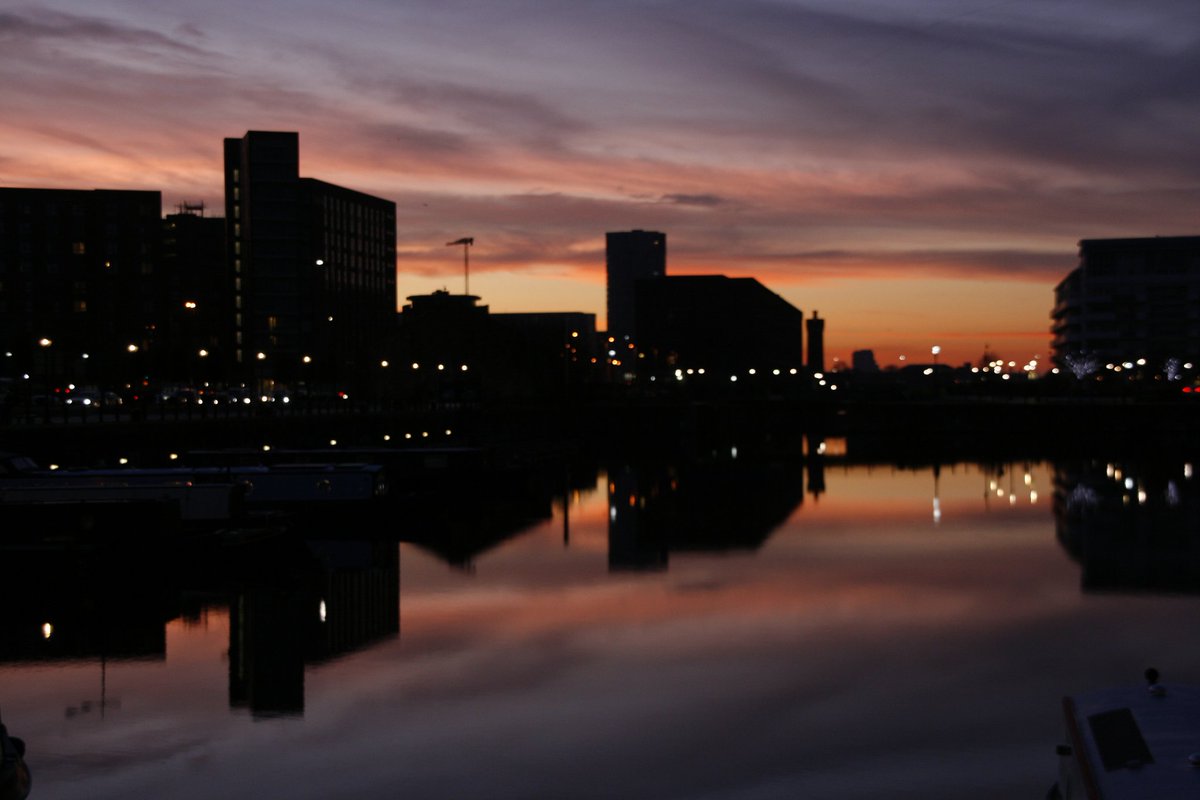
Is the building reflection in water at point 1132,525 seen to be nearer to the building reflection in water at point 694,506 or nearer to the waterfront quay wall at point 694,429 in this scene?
the building reflection in water at point 694,506

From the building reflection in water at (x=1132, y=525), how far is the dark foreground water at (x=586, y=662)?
37cm

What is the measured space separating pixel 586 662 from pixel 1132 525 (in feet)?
135

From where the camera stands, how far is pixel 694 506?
77688 millimetres

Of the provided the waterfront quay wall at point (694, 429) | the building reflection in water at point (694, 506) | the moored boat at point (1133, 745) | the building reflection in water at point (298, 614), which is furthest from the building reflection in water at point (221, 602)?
the waterfront quay wall at point (694, 429)

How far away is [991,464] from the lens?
112000 millimetres

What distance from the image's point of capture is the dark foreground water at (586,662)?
80.3ft

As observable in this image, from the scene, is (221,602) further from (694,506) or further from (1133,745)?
(694,506)

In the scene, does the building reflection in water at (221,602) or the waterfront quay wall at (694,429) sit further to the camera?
the waterfront quay wall at (694,429)

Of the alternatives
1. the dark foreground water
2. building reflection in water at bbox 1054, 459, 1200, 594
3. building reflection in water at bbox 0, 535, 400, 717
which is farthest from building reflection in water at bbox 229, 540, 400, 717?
building reflection in water at bbox 1054, 459, 1200, 594

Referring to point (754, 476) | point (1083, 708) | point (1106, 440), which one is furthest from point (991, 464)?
point (1083, 708)

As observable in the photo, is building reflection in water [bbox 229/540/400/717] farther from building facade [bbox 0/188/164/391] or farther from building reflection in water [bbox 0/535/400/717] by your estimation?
building facade [bbox 0/188/164/391]

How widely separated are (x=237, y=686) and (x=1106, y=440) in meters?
130

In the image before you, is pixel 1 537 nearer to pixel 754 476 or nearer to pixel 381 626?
pixel 381 626

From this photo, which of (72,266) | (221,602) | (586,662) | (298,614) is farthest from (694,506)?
(72,266)
